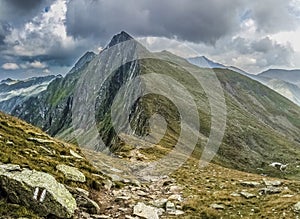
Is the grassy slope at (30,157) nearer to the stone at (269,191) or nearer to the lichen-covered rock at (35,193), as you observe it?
the lichen-covered rock at (35,193)

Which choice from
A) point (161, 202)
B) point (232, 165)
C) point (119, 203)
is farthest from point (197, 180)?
point (232, 165)

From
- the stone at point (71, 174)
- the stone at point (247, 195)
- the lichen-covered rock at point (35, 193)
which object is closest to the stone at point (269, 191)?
the stone at point (247, 195)

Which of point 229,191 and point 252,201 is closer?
point 252,201

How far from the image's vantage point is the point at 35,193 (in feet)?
51.6

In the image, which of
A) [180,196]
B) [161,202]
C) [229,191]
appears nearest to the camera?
[161,202]

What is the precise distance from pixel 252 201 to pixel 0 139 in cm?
1852

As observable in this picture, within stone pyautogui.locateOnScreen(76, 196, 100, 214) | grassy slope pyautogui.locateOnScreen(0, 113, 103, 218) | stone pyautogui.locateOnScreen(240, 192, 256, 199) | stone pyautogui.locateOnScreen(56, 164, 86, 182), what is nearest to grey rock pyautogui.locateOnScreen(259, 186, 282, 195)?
stone pyautogui.locateOnScreen(240, 192, 256, 199)

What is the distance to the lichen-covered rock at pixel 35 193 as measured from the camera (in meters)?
15.5

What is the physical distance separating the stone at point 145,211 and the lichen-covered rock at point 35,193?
4.08 meters

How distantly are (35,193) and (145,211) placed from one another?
6957 millimetres

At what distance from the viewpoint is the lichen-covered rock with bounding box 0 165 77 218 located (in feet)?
50.8

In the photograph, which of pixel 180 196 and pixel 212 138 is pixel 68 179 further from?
pixel 212 138

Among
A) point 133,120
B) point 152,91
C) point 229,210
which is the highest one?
point 152,91

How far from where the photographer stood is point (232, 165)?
489 ft
